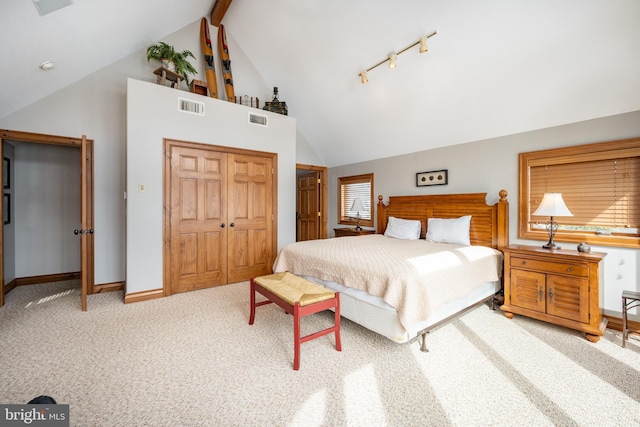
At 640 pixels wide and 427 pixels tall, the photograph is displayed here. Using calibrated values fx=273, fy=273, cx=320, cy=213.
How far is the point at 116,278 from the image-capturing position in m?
3.94

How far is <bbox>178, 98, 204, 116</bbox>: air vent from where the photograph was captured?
374 cm

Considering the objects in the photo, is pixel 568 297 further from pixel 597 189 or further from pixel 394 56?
pixel 394 56

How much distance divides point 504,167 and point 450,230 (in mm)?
1045

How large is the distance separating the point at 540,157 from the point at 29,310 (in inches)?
242

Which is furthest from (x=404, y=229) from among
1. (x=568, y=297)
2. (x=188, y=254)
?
(x=188, y=254)

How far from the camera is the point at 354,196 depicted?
5.70m

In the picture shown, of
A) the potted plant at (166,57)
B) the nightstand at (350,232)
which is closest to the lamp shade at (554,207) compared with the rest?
the nightstand at (350,232)

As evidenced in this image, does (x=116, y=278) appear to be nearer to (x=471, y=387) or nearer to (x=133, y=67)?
(x=133, y=67)

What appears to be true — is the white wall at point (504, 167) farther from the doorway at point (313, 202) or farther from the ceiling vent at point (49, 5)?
the ceiling vent at point (49, 5)

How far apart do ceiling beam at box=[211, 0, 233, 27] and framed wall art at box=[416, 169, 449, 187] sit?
3.94 meters

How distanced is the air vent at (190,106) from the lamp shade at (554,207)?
14.2 feet

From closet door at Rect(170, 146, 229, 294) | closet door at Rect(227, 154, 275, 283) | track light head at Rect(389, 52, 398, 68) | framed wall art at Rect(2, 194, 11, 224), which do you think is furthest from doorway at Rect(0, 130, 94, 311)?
track light head at Rect(389, 52, 398, 68)

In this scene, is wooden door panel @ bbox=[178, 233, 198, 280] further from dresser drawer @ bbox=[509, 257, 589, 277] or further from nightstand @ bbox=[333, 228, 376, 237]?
dresser drawer @ bbox=[509, 257, 589, 277]

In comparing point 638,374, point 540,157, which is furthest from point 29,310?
point 540,157
